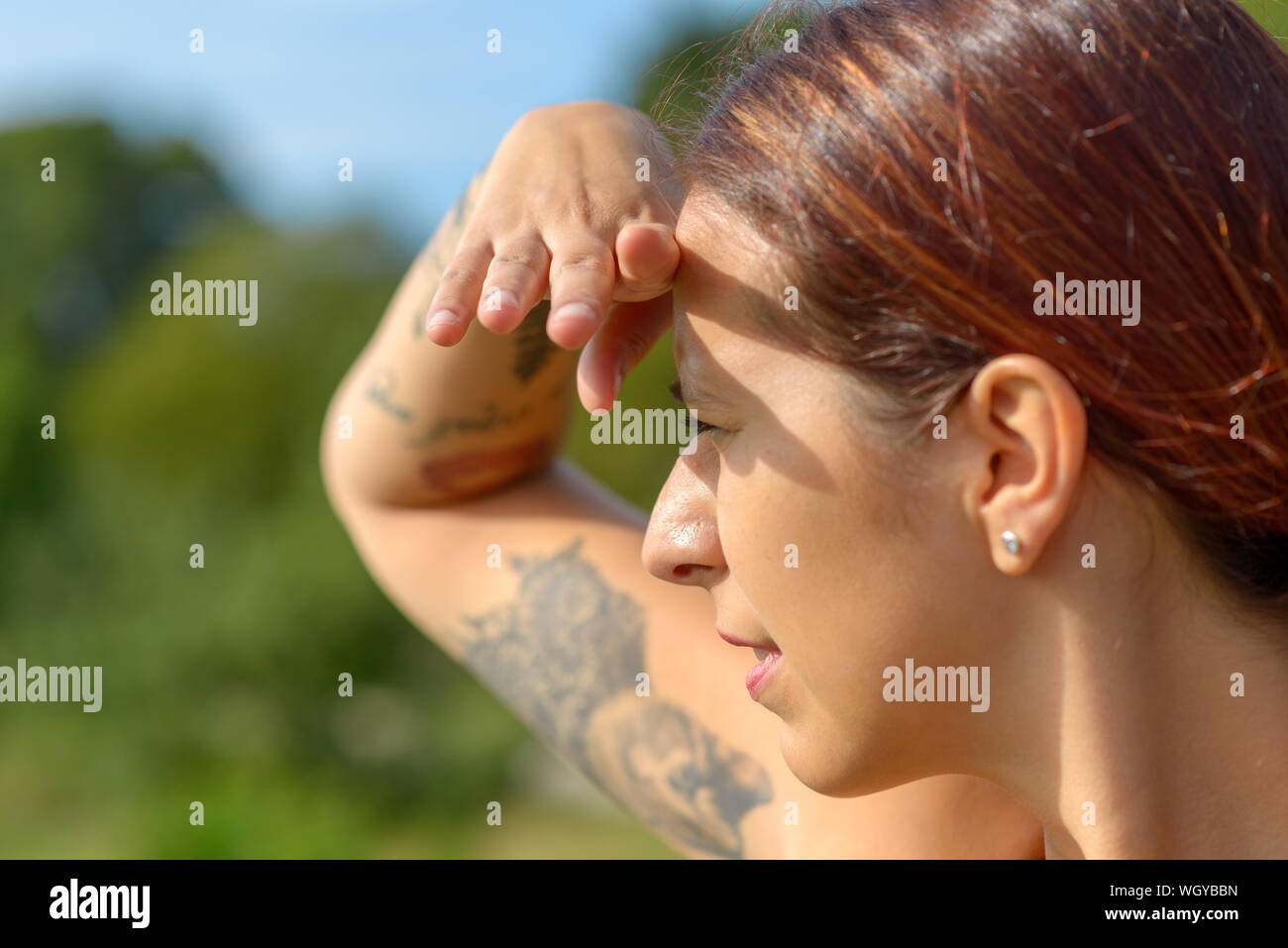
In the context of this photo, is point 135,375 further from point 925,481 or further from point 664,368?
point 925,481

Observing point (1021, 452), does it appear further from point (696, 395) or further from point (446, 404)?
point (446, 404)

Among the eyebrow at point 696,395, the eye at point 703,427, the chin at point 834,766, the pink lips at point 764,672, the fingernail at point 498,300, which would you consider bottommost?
the chin at point 834,766

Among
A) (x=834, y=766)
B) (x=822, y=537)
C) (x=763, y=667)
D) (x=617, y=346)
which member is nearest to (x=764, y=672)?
(x=763, y=667)

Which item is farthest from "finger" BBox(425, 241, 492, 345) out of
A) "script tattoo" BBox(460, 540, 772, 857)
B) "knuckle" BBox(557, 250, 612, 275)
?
Answer: "script tattoo" BBox(460, 540, 772, 857)

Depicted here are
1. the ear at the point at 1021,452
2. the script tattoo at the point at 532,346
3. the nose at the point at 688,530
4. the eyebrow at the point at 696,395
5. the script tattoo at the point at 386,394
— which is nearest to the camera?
the ear at the point at 1021,452

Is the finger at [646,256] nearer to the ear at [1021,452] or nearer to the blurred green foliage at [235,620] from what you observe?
the ear at [1021,452]

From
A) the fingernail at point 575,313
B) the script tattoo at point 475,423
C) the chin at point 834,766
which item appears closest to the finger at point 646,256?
the fingernail at point 575,313

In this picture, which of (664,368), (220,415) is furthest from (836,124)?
(220,415)

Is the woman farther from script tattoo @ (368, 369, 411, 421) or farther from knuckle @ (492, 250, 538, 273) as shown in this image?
script tattoo @ (368, 369, 411, 421)

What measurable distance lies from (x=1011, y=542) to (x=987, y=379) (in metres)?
0.19

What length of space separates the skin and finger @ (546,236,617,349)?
127 millimetres

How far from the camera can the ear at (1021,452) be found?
4.35ft

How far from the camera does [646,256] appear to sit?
151cm

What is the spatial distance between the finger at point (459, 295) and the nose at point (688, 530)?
0.36 meters
